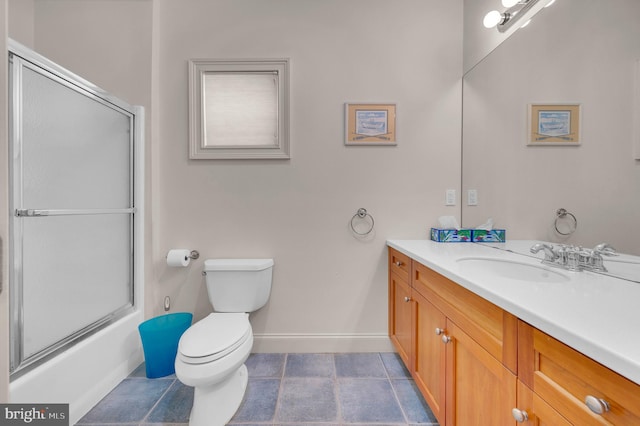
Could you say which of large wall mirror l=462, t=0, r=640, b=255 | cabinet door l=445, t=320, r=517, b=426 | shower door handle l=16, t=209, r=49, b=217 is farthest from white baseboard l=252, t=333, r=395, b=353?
shower door handle l=16, t=209, r=49, b=217

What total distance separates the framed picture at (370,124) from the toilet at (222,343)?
3.56 ft

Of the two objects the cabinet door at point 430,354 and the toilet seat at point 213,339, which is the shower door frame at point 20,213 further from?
the cabinet door at point 430,354

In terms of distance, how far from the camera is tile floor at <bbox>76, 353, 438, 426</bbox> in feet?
4.16

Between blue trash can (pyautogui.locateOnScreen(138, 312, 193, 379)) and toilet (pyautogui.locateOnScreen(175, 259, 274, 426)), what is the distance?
12.1 inches

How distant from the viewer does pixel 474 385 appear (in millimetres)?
885

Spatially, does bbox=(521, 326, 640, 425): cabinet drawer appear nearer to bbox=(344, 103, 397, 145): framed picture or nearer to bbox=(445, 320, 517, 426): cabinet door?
bbox=(445, 320, 517, 426): cabinet door

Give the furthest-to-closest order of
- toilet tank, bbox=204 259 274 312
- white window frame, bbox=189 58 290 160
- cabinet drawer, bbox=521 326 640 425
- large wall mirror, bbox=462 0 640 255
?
white window frame, bbox=189 58 290 160, toilet tank, bbox=204 259 274 312, large wall mirror, bbox=462 0 640 255, cabinet drawer, bbox=521 326 640 425

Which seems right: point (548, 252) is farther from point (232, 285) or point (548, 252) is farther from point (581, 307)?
point (232, 285)

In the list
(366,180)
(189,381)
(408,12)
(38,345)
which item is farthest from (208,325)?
(408,12)

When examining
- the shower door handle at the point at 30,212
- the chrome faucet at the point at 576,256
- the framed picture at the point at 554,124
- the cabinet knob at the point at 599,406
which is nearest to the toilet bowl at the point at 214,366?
the shower door handle at the point at 30,212

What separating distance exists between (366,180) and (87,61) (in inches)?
82.9

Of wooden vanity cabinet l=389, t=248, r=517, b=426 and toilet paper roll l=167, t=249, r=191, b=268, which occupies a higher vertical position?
toilet paper roll l=167, t=249, r=191, b=268

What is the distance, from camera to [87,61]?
1.79 m

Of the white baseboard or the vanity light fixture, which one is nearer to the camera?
the vanity light fixture
